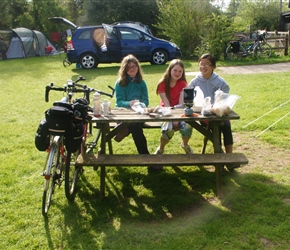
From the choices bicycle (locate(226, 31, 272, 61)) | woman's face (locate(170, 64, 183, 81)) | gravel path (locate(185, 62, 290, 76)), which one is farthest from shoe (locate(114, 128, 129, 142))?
bicycle (locate(226, 31, 272, 61))

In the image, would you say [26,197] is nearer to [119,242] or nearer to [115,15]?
[119,242]

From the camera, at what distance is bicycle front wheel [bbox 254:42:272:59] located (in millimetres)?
14922

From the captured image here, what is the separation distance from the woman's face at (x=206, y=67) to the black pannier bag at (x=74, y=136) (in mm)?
1683

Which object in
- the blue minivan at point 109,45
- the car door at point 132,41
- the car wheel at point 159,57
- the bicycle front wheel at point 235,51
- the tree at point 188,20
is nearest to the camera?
the blue minivan at point 109,45

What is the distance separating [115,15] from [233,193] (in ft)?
79.3

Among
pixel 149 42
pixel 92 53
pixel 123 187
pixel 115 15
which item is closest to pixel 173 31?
pixel 149 42

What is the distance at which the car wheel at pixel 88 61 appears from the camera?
13695 mm

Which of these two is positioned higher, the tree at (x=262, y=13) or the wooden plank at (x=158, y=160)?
the tree at (x=262, y=13)

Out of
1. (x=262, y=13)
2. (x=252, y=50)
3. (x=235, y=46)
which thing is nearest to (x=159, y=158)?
(x=235, y=46)

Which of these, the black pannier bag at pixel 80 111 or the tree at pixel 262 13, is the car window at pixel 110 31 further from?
the tree at pixel 262 13

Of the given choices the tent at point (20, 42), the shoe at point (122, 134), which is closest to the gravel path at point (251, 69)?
the shoe at point (122, 134)

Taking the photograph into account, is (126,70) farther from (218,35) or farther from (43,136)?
(218,35)

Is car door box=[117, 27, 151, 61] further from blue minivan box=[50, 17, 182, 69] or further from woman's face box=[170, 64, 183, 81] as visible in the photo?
woman's face box=[170, 64, 183, 81]

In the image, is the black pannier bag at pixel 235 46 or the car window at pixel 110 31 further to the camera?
the black pannier bag at pixel 235 46
